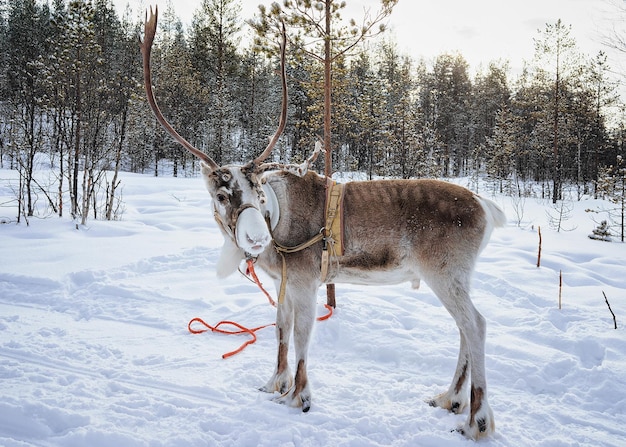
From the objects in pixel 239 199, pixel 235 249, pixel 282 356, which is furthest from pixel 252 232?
pixel 282 356

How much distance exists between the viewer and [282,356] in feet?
11.5

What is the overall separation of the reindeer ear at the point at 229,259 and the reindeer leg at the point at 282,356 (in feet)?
1.62

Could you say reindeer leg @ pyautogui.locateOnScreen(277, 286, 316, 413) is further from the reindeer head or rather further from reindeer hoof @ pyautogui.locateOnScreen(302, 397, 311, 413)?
the reindeer head

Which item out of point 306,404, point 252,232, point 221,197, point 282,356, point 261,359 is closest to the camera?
point 252,232

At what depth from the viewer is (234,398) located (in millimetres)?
3156

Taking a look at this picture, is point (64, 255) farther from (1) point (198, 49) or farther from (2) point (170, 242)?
(1) point (198, 49)

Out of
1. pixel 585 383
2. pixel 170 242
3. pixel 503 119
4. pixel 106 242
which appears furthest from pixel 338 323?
pixel 503 119

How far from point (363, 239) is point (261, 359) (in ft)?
5.57

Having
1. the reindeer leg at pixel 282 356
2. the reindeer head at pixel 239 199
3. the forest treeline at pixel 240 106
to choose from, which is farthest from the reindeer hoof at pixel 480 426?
the forest treeline at pixel 240 106

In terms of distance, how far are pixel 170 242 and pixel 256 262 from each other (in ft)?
17.8

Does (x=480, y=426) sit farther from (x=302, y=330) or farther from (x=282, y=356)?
(x=282, y=356)

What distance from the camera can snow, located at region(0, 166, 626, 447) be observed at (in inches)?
108

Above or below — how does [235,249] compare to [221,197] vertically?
below

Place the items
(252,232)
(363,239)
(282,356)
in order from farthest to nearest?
(282,356) → (363,239) → (252,232)
